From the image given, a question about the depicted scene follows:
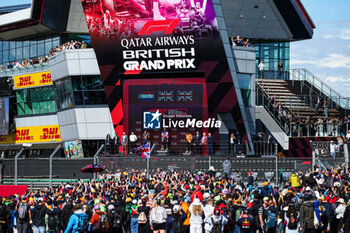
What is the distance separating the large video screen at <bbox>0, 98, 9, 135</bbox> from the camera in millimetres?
56594

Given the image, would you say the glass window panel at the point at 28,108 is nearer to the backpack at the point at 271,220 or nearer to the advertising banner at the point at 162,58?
the advertising banner at the point at 162,58

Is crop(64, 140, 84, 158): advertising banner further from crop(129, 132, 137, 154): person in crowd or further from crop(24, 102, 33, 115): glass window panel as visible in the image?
crop(24, 102, 33, 115): glass window panel

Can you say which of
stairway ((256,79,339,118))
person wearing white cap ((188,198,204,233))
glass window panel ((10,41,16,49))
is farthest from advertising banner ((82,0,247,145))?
glass window panel ((10,41,16,49))

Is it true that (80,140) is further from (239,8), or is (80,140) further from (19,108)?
(239,8)

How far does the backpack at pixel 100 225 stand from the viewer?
65.2ft

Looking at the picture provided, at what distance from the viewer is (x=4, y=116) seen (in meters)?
56.8

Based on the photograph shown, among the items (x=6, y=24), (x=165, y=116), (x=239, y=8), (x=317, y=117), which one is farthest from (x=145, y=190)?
(x=6, y=24)

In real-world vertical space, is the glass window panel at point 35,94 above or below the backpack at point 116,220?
above

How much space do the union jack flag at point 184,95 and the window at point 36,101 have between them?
15.7m

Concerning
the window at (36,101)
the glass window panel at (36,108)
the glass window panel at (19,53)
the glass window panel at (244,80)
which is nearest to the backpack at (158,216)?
the glass window panel at (244,80)

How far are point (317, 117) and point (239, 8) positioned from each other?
11.2m

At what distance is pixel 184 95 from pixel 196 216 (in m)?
21.9

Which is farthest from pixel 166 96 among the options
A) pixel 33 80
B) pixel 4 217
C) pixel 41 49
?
pixel 41 49

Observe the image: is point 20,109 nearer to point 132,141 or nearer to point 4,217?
point 132,141
